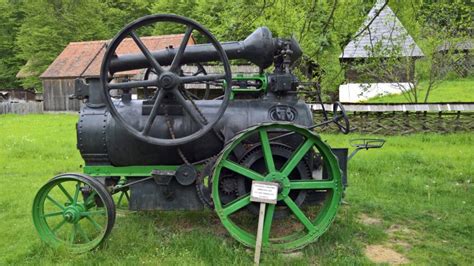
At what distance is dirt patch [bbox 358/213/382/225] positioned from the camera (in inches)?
252

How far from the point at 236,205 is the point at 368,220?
7.74 ft

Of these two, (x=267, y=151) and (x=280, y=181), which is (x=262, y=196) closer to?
(x=280, y=181)

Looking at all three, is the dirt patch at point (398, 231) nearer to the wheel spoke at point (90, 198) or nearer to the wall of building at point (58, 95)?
the wheel spoke at point (90, 198)

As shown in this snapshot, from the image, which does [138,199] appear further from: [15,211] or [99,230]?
[15,211]

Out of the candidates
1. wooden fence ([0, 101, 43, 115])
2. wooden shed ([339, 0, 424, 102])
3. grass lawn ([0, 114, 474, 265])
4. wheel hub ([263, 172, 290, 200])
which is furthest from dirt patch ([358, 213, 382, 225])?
wooden fence ([0, 101, 43, 115])

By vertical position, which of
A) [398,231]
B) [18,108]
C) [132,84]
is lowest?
[18,108]

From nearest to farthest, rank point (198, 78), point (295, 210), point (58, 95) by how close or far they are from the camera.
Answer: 1. point (198, 78)
2. point (295, 210)
3. point (58, 95)

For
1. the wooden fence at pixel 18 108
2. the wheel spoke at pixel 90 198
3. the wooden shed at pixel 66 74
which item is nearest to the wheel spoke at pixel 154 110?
the wheel spoke at pixel 90 198

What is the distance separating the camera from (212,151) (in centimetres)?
562

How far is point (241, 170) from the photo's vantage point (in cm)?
508

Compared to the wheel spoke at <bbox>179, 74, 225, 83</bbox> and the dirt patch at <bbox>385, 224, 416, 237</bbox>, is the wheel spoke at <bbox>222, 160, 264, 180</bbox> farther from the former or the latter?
the dirt patch at <bbox>385, 224, 416, 237</bbox>

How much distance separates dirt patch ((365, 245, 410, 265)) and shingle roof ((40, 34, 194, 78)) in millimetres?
23948

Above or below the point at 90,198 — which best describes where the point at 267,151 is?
above

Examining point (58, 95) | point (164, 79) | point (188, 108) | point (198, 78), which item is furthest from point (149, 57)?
point (58, 95)
